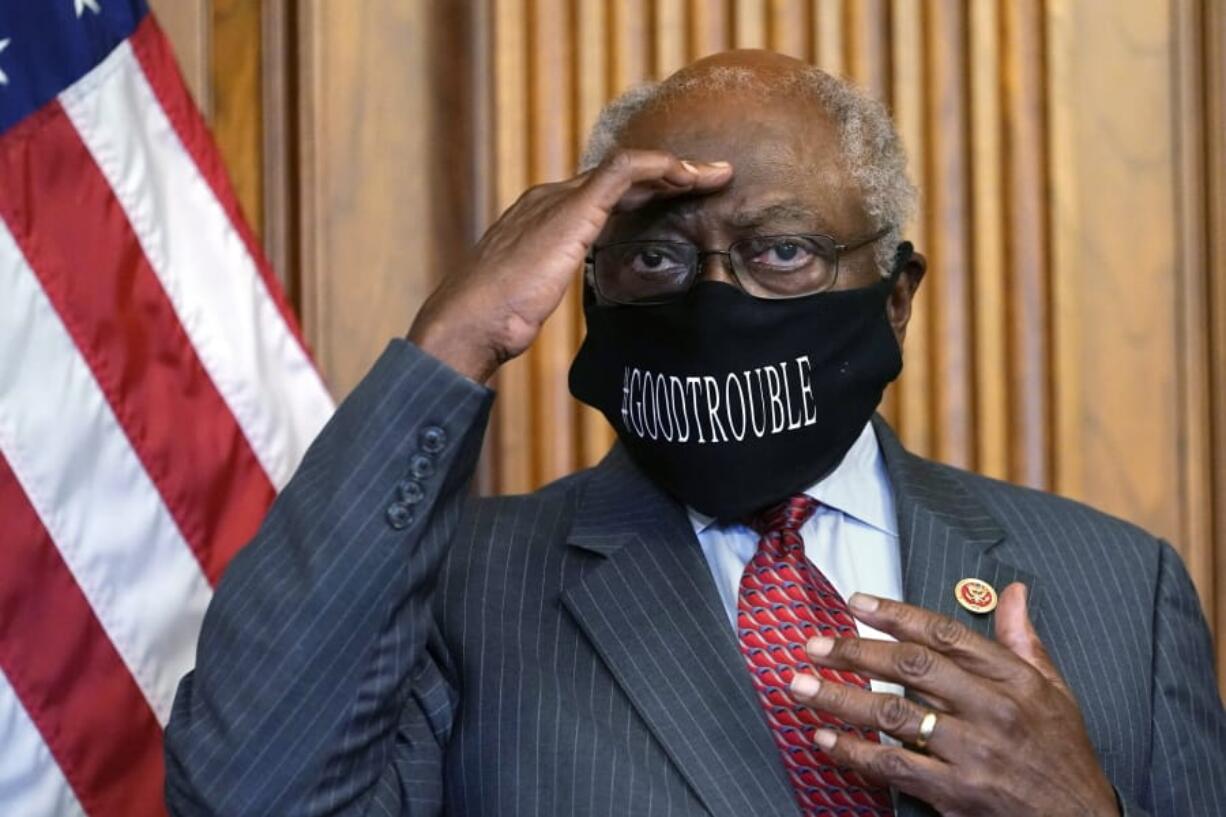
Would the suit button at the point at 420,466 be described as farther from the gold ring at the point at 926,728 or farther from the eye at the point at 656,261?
the gold ring at the point at 926,728

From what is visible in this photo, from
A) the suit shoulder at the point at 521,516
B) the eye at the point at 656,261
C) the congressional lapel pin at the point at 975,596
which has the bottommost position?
the congressional lapel pin at the point at 975,596

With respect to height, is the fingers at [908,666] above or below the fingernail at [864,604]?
below

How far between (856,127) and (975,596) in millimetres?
490

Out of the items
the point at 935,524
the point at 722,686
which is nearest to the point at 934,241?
the point at 935,524

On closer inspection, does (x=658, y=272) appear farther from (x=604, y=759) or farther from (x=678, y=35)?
(x=678, y=35)

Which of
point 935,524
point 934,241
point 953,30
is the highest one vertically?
point 953,30

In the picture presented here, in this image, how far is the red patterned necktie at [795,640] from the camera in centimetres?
167

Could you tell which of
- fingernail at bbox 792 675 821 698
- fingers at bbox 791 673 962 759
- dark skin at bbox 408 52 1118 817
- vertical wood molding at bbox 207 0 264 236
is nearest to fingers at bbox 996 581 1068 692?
dark skin at bbox 408 52 1118 817

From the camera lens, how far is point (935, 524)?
5.92 feet

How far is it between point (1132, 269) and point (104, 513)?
1.32 metres

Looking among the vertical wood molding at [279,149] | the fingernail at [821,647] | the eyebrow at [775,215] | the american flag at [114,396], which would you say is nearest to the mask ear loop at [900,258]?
the eyebrow at [775,215]

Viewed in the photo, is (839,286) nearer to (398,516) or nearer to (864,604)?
(864,604)

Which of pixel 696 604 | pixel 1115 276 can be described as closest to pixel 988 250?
pixel 1115 276

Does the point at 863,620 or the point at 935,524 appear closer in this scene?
the point at 863,620
